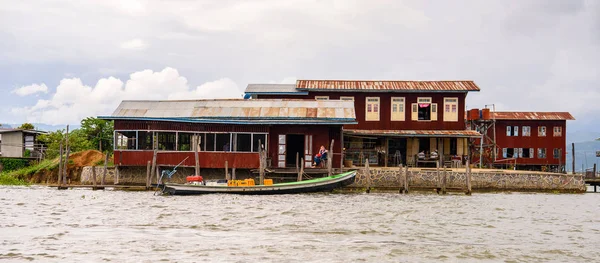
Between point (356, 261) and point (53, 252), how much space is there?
7.62 m

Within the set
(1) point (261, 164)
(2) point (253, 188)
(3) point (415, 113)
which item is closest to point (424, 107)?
(3) point (415, 113)

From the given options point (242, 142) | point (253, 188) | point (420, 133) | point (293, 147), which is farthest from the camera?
point (420, 133)

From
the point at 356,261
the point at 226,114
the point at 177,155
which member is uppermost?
the point at 226,114

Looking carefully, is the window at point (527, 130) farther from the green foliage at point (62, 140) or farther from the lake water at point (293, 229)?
the green foliage at point (62, 140)

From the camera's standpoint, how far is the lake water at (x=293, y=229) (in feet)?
55.7

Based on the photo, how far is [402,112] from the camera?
46031 mm

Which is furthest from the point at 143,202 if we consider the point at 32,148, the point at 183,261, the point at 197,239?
the point at 32,148

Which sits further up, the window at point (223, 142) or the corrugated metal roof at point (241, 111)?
the corrugated metal roof at point (241, 111)

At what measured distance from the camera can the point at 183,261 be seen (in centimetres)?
1577

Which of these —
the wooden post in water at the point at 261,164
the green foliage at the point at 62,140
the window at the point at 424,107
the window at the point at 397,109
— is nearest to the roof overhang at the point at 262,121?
the wooden post in water at the point at 261,164

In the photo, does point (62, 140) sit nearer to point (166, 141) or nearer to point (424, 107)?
point (166, 141)

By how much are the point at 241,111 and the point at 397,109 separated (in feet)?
38.4

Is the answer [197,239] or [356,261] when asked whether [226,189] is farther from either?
[356,261]

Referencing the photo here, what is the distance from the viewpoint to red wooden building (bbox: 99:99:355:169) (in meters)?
38.9
